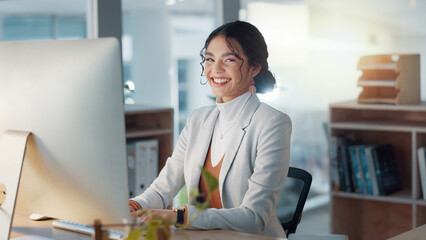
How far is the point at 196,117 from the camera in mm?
2250

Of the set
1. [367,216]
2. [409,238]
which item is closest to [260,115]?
[409,238]

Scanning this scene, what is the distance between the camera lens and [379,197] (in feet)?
11.4

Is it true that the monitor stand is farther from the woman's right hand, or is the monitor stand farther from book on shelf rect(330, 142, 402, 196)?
book on shelf rect(330, 142, 402, 196)

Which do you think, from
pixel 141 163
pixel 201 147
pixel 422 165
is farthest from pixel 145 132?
pixel 422 165

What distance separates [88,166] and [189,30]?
298 cm

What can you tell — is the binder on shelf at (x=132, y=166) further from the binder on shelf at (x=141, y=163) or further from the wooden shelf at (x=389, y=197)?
the wooden shelf at (x=389, y=197)

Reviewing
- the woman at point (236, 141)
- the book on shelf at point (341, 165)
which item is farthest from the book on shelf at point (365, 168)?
the woman at point (236, 141)

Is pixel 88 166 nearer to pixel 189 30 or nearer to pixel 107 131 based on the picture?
pixel 107 131

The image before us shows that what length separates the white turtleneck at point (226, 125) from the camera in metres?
2.11

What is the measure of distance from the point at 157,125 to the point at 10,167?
2149 millimetres

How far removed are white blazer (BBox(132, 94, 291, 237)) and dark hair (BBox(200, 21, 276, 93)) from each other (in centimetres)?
13

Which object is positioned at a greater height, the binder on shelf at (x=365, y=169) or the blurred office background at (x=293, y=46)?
the blurred office background at (x=293, y=46)

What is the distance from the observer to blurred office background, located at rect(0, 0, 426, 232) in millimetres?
3773

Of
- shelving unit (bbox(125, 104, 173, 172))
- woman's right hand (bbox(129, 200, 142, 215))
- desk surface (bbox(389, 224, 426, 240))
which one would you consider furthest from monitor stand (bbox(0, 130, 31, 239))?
shelving unit (bbox(125, 104, 173, 172))
